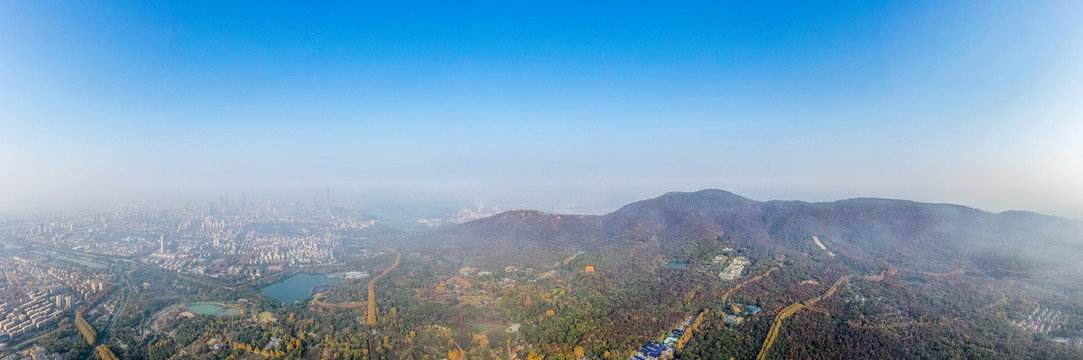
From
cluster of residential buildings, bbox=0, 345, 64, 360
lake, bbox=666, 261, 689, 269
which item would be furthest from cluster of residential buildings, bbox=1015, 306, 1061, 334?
cluster of residential buildings, bbox=0, 345, 64, 360

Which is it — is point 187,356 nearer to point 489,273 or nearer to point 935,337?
point 489,273

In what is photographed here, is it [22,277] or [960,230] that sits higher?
[960,230]

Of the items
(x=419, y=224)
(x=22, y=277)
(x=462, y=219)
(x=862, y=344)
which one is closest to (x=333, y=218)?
(x=419, y=224)

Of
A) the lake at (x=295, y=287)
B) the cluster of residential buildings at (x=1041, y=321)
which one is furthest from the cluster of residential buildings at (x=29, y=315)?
the cluster of residential buildings at (x=1041, y=321)

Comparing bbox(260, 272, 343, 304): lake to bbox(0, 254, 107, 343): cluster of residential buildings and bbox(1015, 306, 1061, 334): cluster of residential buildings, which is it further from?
bbox(1015, 306, 1061, 334): cluster of residential buildings

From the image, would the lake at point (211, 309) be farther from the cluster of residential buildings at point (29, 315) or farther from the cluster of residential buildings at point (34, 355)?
the cluster of residential buildings at point (34, 355)

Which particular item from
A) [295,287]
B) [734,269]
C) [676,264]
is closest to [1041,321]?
[734,269]
